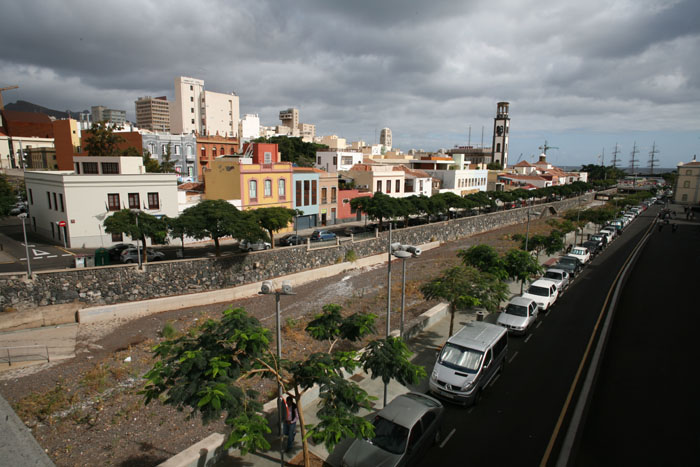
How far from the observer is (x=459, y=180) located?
7181 centimetres

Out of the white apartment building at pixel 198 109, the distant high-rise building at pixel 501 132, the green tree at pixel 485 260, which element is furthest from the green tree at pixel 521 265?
the distant high-rise building at pixel 501 132

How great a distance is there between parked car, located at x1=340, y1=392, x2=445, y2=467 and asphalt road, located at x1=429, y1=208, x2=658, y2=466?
0.93m

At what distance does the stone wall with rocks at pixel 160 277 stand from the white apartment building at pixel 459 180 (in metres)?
36.4

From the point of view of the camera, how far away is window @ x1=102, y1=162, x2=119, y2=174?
37.5 m

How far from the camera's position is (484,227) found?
186 ft

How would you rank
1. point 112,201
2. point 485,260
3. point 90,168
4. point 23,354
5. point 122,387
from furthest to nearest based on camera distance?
point 90,168, point 112,201, point 485,260, point 23,354, point 122,387

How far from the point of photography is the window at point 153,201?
1404 inches

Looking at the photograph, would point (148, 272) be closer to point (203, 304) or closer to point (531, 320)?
point (203, 304)

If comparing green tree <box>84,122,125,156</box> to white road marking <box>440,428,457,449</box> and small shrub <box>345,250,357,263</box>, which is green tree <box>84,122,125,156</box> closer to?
small shrub <box>345,250,357,263</box>

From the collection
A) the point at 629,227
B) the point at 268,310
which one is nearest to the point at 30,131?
the point at 268,310

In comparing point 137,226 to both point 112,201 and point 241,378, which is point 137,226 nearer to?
point 112,201

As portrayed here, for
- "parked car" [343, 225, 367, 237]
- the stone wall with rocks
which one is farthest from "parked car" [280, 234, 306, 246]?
"parked car" [343, 225, 367, 237]

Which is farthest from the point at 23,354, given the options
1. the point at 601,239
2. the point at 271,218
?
the point at 601,239

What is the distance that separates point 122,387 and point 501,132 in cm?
13586
